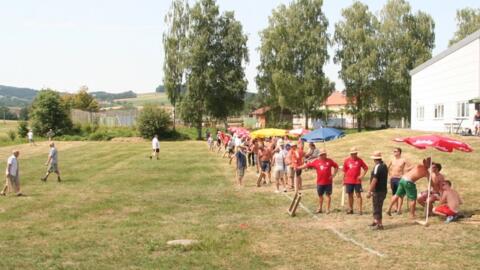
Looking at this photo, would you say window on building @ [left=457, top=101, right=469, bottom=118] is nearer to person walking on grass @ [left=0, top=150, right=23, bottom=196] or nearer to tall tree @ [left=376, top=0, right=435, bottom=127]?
tall tree @ [left=376, top=0, right=435, bottom=127]

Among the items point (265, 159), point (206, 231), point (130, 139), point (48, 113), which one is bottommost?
point (130, 139)

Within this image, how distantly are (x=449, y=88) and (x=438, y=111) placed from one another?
10.8ft

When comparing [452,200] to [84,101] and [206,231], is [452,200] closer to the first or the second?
[206,231]

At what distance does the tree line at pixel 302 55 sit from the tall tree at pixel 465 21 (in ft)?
0.36

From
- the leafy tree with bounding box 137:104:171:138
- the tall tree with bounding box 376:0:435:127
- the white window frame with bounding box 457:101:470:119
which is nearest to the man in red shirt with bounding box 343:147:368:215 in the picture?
the white window frame with bounding box 457:101:470:119

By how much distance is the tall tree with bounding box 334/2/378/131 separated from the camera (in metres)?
61.8

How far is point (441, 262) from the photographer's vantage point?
1020 centimetres

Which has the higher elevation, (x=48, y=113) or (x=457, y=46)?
(x=457, y=46)

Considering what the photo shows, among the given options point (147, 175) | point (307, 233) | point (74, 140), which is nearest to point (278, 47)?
point (74, 140)

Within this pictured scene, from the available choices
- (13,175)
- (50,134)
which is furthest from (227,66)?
(13,175)

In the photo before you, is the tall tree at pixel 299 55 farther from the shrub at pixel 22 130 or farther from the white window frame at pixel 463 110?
the shrub at pixel 22 130

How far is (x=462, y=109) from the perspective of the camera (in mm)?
36125

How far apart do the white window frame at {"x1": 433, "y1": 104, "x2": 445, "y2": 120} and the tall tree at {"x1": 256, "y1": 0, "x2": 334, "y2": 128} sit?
20641 millimetres

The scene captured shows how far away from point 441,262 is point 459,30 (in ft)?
198
